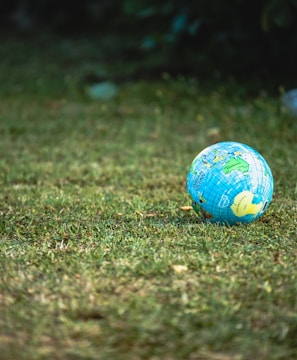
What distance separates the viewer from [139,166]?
5.89 m

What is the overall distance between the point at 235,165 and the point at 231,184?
4.6 inches

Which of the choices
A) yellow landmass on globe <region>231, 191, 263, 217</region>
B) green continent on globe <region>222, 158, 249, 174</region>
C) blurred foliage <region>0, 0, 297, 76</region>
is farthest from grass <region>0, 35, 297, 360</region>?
blurred foliage <region>0, 0, 297, 76</region>

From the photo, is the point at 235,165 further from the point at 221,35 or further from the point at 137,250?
the point at 221,35

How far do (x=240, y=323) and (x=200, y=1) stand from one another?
19.6ft

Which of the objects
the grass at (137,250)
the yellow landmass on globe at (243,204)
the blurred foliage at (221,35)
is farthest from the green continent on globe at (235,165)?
the blurred foliage at (221,35)

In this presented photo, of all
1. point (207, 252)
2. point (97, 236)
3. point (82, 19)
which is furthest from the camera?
point (82, 19)

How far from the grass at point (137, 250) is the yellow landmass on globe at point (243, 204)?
0.12m

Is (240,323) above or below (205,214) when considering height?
below

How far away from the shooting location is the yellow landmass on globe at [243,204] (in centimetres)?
379

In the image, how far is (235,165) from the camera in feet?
12.5

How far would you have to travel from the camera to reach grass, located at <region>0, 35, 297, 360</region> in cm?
265

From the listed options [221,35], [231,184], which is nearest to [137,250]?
[231,184]

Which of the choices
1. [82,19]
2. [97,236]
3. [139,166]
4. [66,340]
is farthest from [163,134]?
[82,19]

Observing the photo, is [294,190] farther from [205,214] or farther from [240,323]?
[240,323]
